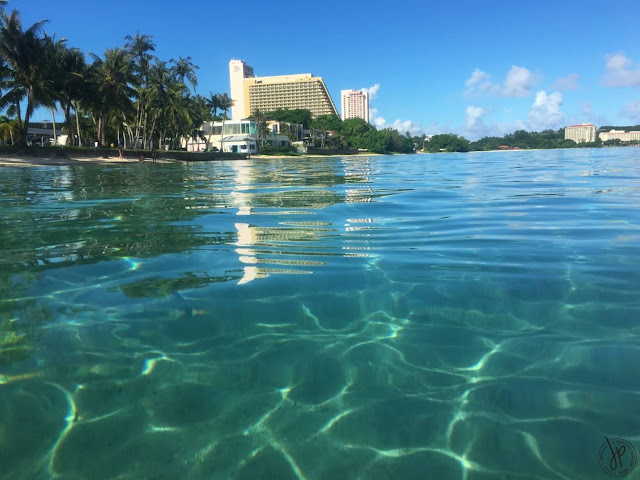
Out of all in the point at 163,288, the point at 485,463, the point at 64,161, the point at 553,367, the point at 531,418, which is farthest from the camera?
the point at 64,161

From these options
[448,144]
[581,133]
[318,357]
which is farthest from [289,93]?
[318,357]

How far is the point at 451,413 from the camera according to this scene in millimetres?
2480

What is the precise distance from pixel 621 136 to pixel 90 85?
200581mm

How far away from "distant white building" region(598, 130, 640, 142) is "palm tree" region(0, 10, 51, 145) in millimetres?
188112

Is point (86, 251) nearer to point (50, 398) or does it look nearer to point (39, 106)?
point (50, 398)

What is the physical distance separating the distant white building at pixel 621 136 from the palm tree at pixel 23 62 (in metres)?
188

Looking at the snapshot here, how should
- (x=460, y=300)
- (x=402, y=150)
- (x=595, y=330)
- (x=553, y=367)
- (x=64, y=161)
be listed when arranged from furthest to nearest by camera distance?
(x=402, y=150)
(x=64, y=161)
(x=460, y=300)
(x=595, y=330)
(x=553, y=367)

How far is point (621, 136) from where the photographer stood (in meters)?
184

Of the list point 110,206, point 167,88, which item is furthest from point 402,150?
point 110,206

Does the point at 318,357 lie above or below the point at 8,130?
below

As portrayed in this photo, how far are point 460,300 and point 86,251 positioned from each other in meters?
4.33

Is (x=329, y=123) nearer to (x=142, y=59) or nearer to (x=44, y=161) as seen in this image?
(x=142, y=59)

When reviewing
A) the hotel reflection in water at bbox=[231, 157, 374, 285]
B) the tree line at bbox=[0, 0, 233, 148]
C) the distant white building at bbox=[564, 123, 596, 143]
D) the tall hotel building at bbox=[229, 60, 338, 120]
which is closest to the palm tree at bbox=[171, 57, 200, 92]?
the tree line at bbox=[0, 0, 233, 148]

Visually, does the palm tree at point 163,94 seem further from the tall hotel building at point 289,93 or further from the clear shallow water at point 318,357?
the tall hotel building at point 289,93
